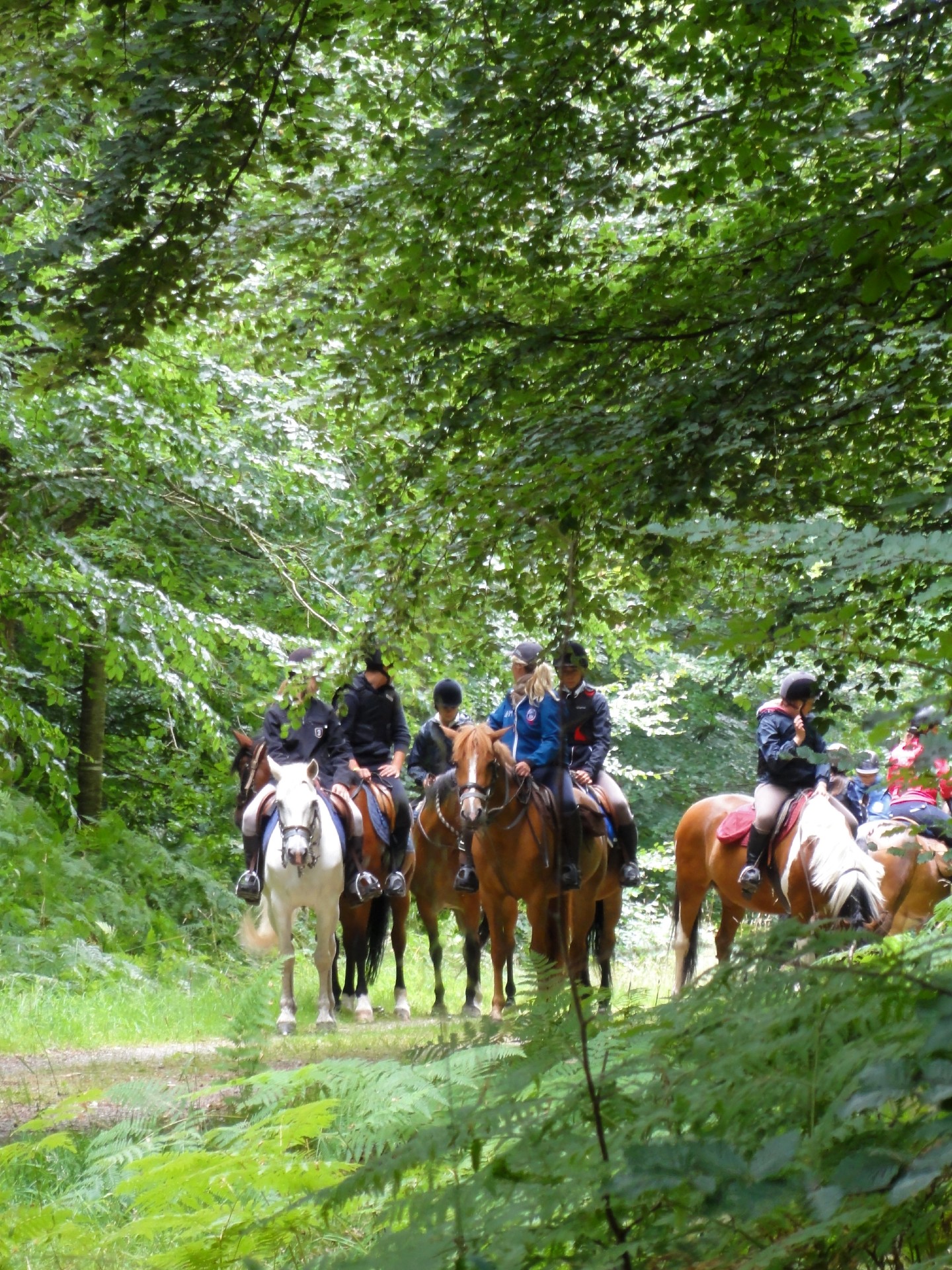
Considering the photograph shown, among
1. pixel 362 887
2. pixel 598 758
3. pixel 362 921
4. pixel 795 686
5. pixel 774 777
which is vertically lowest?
pixel 362 921

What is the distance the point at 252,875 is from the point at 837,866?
188 inches

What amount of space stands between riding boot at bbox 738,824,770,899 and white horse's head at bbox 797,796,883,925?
574 millimetres

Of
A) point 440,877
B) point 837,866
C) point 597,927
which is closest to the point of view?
point 837,866

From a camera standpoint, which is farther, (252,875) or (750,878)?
(252,875)

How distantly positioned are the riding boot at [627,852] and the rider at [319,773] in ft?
6.92

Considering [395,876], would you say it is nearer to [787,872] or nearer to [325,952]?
[325,952]

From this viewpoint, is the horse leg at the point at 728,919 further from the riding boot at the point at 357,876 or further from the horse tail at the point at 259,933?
the horse tail at the point at 259,933

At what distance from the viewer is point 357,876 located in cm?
1148

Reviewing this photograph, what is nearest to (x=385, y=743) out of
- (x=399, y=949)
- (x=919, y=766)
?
(x=399, y=949)

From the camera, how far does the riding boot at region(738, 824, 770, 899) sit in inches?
400

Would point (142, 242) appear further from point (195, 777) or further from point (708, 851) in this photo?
point (195, 777)

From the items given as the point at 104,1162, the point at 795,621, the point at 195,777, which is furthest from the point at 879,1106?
the point at 195,777

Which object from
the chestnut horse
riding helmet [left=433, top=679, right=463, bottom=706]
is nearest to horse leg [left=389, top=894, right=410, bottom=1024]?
the chestnut horse

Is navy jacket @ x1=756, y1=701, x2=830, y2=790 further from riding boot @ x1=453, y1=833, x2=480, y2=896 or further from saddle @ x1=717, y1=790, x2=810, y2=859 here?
A: riding boot @ x1=453, y1=833, x2=480, y2=896
